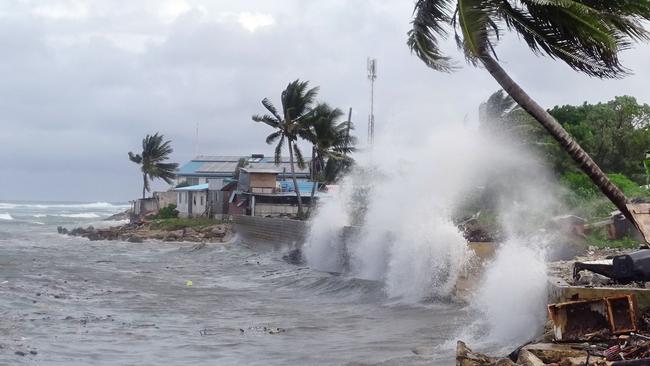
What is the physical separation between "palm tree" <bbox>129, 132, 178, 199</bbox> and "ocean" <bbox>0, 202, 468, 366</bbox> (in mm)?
43913

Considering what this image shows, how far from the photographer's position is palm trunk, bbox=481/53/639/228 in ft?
33.4

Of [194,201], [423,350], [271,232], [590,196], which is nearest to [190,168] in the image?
[194,201]

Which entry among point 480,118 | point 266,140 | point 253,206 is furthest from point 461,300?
point 253,206

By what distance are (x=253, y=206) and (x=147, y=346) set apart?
39.1m

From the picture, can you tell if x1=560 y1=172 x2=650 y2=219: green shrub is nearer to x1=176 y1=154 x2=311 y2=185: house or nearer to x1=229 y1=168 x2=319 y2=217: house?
x1=229 y1=168 x2=319 y2=217: house

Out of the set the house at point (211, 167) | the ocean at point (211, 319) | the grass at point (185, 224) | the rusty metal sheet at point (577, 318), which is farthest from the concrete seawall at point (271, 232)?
the house at point (211, 167)

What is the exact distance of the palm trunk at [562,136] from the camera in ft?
33.4

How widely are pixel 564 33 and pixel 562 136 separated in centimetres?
127

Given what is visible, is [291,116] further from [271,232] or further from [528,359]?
[528,359]

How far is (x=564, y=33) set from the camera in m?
10.1

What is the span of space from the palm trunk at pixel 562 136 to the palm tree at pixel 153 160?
66.2 meters

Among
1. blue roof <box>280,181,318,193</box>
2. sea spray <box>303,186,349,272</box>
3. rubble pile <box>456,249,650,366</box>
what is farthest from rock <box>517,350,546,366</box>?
blue roof <box>280,181,318,193</box>

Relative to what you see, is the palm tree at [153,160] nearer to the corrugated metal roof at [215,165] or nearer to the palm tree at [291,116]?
the corrugated metal roof at [215,165]

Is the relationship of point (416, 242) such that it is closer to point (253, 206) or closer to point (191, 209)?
point (253, 206)
